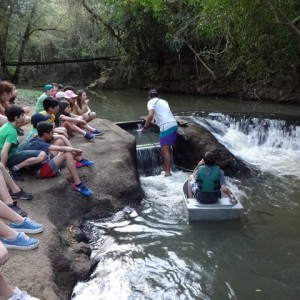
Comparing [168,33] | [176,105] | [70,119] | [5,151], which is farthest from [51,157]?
[168,33]

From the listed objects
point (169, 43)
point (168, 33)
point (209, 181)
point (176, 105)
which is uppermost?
point (168, 33)

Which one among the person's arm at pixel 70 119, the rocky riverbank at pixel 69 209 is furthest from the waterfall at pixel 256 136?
the person's arm at pixel 70 119

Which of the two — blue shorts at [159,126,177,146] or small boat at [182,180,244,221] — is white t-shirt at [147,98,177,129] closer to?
blue shorts at [159,126,177,146]

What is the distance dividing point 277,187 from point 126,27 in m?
13.4

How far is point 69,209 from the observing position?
18.0 ft

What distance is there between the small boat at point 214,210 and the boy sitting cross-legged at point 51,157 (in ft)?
5.24

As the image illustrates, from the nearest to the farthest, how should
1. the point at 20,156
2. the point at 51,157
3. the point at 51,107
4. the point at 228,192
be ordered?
the point at 20,156 → the point at 228,192 → the point at 51,157 → the point at 51,107

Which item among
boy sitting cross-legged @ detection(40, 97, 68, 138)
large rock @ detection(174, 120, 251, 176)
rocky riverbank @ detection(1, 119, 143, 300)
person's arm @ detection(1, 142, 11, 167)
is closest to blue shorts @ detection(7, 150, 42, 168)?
person's arm @ detection(1, 142, 11, 167)

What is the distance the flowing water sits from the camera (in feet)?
13.8

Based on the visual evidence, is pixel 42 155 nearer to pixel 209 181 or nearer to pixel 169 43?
pixel 209 181

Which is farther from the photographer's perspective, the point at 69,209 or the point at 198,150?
the point at 198,150

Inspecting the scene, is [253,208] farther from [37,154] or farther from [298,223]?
[37,154]

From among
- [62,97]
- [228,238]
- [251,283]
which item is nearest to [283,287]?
[251,283]

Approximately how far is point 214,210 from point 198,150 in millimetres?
3051
